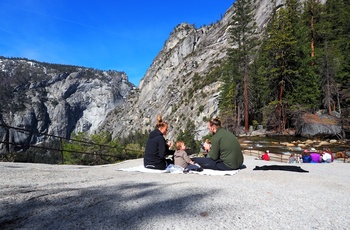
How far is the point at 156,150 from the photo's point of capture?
6.77 meters

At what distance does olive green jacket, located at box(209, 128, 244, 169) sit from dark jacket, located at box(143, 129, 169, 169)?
1390 mm

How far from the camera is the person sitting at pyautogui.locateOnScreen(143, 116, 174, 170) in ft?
21.8

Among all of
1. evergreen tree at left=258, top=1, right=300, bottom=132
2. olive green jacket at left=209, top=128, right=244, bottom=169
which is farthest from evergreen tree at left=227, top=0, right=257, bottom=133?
olive green jacket at left=209, top=128, right=244, bottom=169

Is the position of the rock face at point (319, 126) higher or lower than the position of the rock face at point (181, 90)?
lower

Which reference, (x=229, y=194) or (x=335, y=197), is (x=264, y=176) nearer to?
(x=335, y=197)

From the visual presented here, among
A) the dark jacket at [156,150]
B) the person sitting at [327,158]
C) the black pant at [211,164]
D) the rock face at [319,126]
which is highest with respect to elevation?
the rock face at [319,126]

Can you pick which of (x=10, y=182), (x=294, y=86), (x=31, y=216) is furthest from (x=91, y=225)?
(x=294, y=86)

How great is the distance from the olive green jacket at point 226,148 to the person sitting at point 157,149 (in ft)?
4.56

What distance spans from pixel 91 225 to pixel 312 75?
36.0 m

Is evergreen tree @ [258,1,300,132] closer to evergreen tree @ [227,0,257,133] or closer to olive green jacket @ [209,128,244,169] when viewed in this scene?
evergreen tree @ [227,0,257,133]

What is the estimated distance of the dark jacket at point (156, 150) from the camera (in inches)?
261

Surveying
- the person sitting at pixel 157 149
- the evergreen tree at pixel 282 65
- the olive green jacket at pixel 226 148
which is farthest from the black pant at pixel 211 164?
the evergreen tree at pixel 282 65

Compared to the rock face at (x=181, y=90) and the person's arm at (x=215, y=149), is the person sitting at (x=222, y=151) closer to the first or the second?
the person's arm at (x=215, y=149)

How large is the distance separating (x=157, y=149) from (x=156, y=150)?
40 millimetres
